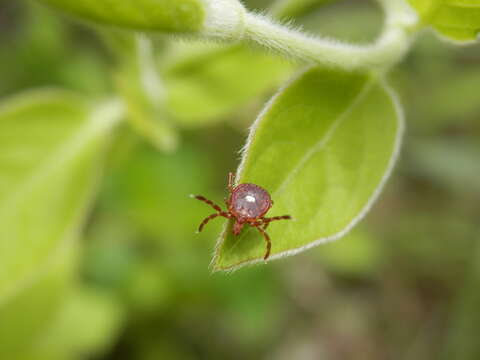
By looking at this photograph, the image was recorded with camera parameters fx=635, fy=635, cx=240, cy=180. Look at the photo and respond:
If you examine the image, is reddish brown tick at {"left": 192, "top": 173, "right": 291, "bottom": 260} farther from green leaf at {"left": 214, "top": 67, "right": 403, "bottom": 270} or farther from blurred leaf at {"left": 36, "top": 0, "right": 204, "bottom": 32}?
blurred leaf at {"left": 36, "top": 0, "right": 204, "bottom": 32}

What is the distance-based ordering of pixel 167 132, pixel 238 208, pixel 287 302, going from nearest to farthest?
pixel 238 208
pixel 167 132
pixel 287 302

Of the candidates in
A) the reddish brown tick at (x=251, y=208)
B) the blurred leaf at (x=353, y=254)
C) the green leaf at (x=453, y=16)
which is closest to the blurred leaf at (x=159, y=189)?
the blurred leaf at (x=353, y=254)

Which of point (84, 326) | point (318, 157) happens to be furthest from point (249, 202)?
point (84, 326)

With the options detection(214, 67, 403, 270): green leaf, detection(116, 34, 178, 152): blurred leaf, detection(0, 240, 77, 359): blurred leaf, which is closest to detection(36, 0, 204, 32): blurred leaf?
detection(214, 67, 403, 270): green leaf

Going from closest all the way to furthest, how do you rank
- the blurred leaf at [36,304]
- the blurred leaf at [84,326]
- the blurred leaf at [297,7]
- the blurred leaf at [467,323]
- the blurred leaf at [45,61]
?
the blurred leaf at [297,7] → the blurred leaf at [36,304] → the blurred leaf at [84,326] → the blurred leaf at [467,323] → the blurred leaf at [45,61]

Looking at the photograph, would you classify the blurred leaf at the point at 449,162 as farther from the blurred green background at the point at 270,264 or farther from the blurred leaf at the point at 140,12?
the blurred leaf at the point at 140,12

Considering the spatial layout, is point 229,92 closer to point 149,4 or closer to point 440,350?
point 149,4

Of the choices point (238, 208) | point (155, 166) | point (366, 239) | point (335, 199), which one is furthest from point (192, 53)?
point (366, 239)
